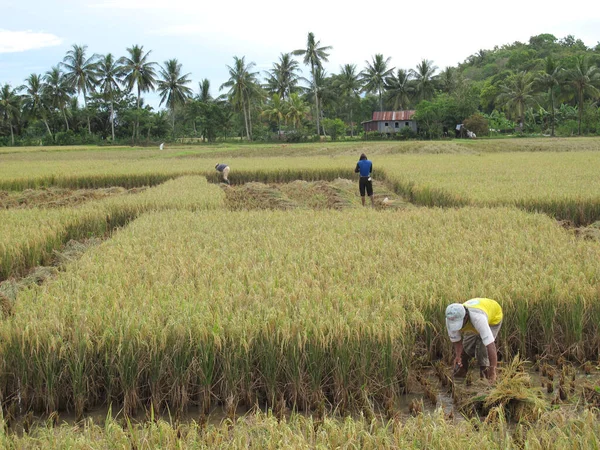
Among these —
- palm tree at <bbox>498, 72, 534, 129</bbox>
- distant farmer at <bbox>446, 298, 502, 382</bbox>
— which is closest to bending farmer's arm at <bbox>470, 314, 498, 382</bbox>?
distant farmer at <bbox>446, 298, 502, 382</bbox>

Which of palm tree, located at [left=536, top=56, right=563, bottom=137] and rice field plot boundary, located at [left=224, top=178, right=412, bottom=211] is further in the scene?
palm tree, located at [left=536, top=56, right=563, bottom=137]

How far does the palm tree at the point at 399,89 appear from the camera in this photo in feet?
188

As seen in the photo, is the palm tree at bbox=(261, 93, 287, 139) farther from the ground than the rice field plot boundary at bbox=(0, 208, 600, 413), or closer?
farther from the ground

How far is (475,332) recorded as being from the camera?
4.21m

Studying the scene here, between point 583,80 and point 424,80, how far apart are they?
1547 centimetres

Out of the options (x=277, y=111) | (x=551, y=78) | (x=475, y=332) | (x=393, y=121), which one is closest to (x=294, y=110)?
(x=277, y=111)

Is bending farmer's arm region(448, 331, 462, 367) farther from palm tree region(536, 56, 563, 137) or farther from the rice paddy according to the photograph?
palm tree region(536, 56, 563, 137)

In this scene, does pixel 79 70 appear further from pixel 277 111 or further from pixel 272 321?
pixel 272 321

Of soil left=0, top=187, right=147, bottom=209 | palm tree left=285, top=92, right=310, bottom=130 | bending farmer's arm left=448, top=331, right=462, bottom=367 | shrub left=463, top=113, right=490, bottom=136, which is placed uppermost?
palm tree left=285, top=92, right=310, bottom=130

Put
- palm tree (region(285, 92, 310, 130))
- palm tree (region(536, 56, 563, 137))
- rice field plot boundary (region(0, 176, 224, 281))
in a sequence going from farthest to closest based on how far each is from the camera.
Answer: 1. palm tree (region(285, 92, 310, 130))
2. palm tree (region(536, 56, 563, 137))
3. rice field plot boundary (region(0, 176, 224, 281))

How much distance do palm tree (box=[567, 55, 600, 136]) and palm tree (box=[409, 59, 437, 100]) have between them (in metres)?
13.9

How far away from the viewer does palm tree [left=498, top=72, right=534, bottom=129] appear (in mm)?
47625

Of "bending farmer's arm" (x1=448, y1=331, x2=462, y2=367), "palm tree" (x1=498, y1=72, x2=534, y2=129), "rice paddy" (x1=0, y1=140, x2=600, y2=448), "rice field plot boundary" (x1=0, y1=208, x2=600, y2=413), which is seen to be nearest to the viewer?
"rice paddy" (x1=0, y1=140, x2=600, y2=448)

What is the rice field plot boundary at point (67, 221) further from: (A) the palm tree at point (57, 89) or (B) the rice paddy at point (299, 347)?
(A) the palm tree at point (57, 89)
